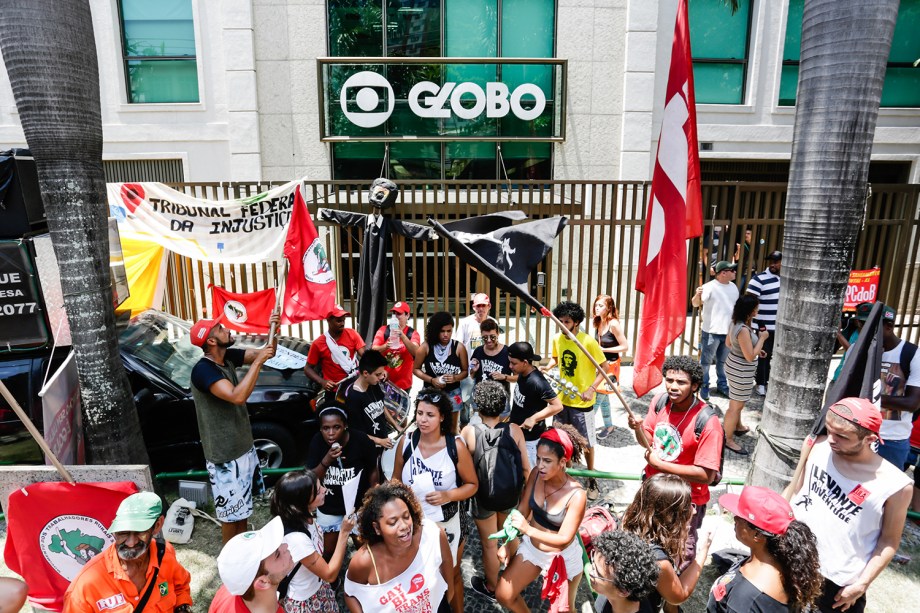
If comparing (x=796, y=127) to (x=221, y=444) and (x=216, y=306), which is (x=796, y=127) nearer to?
(x=221, y=444)

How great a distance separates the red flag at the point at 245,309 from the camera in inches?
253

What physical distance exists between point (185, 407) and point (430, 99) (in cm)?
815

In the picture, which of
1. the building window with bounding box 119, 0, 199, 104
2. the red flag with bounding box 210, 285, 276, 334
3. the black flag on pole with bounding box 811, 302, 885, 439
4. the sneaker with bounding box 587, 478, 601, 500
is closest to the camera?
the black flag on pole with bounding box 811, 302, 885, 439

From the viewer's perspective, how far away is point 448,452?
368 cm

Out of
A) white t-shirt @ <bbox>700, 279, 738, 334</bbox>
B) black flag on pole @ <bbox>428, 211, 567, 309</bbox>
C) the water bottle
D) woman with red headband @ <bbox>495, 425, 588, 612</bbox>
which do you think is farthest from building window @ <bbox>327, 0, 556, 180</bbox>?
woman with red headband @ <bbox>495, 425, 588, 612</bbox>

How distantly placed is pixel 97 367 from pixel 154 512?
1.82 metres

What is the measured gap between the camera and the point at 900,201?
8539 mm

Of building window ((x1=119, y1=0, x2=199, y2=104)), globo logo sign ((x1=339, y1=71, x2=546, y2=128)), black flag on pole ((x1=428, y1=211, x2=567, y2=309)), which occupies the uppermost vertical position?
building window ((x1=119, y1=0, x2=199, y2=104))

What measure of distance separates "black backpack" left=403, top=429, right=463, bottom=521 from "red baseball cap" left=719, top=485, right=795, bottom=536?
163 cm

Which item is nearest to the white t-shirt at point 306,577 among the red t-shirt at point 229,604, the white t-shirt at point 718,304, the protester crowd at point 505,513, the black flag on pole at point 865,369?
the protester crowd at point 505,513

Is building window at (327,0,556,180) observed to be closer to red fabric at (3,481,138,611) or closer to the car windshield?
the car windshield

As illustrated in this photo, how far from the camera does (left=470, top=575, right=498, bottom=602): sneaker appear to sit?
401 centimetres

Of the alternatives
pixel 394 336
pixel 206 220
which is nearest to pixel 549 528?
pixel 394 336

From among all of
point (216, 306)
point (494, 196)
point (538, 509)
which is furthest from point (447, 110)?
point (538, 509)
